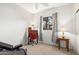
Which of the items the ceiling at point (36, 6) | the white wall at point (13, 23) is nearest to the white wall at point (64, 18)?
the ceiling at point (36, 6)

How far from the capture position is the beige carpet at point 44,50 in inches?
91.8

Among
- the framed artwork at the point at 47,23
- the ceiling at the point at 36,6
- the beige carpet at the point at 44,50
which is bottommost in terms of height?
the beige carpet at the point at 44,50

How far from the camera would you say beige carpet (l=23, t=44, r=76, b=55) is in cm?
233

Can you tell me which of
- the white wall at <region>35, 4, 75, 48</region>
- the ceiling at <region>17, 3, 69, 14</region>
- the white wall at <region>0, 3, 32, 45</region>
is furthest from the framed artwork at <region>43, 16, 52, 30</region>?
the white wall at <region>0, 3, 32, 45</region>

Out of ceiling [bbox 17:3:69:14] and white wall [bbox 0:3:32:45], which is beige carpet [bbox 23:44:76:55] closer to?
white wall [bbox 0:3:32:45]

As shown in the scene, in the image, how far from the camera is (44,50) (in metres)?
2.40

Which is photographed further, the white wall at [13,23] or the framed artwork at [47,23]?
the framed artwork at [47,23]

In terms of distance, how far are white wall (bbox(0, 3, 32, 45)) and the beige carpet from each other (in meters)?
0.27

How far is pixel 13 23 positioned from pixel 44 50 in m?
0.90

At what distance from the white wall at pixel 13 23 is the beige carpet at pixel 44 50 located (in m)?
0.27

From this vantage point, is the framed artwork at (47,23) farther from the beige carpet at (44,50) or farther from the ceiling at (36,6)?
the beige carpet at (44,50)

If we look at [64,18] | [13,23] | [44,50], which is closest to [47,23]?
[64,18]

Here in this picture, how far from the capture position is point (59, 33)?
2.39 m

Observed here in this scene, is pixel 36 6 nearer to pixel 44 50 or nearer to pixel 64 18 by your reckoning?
pixel 64 18
